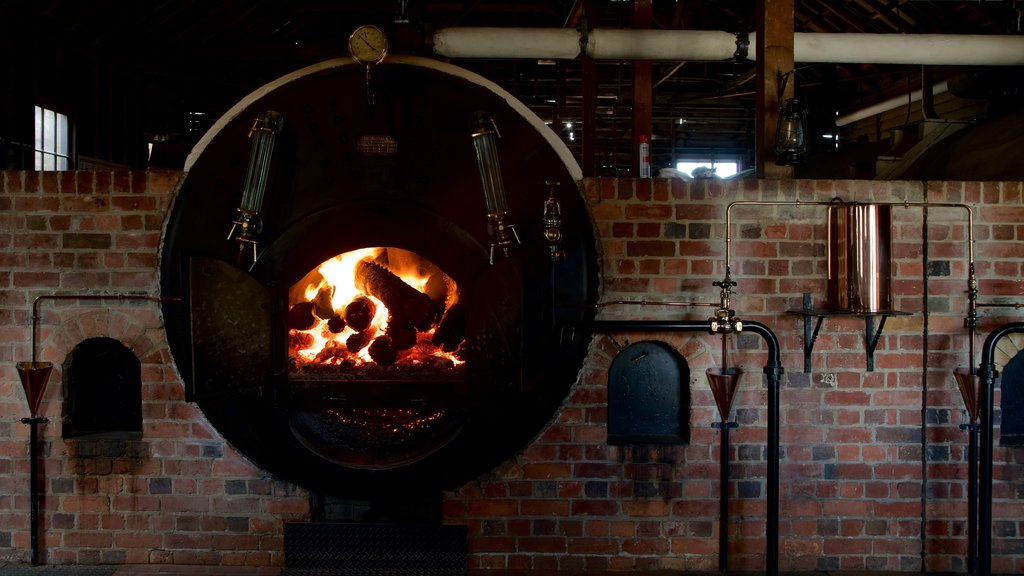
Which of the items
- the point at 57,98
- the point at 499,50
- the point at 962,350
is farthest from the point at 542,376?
the point at 57,98

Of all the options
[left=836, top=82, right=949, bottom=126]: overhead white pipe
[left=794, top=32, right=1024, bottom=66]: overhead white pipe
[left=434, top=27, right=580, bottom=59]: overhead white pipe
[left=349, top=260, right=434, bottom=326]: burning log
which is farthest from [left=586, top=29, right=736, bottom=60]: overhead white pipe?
[left=836, top=82, right=949, bottom=126]: overhead white pipe

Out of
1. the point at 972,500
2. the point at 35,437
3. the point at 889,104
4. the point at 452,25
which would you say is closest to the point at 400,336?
the point at 35,437

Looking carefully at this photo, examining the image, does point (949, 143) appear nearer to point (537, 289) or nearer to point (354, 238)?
point (537, 289)

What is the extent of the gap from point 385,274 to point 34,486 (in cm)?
174

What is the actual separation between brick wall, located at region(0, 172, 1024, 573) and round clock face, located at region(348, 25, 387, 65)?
1.01 metres

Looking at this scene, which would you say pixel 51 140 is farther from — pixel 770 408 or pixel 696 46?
pixel 770 408

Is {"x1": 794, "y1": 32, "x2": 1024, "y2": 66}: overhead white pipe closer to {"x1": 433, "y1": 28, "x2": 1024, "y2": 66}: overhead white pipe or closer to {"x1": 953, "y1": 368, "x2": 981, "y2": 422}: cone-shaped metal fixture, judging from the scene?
{"x1": 433, "y1": 28, "x2": 1024, "y2": 66}: overhead white pipe

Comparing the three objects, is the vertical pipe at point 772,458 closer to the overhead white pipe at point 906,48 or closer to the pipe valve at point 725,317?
the pipe valve at point 725,317

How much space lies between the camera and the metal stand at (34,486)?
117 inches

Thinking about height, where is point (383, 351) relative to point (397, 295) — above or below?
below

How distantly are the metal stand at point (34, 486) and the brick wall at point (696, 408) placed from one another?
0.04 meters

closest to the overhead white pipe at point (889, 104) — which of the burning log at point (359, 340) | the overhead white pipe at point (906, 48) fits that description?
the overhead white pipe at point (906, 48)

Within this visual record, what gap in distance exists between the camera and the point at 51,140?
24.4 ft

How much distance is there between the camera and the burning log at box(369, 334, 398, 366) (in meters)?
2.86
